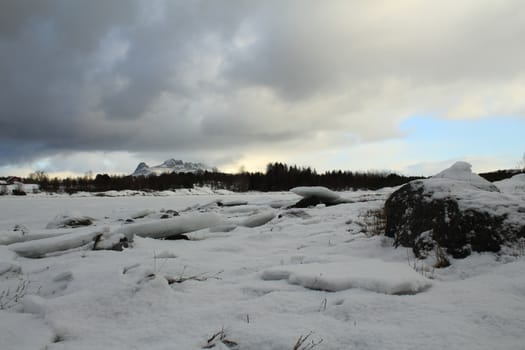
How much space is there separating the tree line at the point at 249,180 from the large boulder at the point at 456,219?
2304 inches

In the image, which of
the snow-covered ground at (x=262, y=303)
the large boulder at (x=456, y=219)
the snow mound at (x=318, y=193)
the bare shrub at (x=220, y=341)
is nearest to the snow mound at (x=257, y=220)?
the snow mound at (x=318, y=193)

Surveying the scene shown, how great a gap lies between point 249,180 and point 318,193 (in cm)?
6669

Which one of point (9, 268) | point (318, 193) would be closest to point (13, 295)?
point (9, 268)

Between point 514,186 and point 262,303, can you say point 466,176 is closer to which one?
point 262,303

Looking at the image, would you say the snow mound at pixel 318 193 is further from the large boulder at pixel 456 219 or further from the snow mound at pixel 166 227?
the large boulder at pixel 456 219

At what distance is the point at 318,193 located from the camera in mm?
10539

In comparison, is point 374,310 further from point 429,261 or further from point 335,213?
point 335,213

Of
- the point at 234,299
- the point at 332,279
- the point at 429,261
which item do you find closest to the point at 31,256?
the point at 234,299

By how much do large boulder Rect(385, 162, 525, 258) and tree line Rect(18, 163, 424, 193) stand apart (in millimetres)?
58533

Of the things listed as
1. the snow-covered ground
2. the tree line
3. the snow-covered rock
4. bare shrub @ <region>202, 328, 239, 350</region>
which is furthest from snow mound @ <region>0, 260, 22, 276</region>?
the tree line

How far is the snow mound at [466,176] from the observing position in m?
4.73

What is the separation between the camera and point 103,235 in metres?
4.71

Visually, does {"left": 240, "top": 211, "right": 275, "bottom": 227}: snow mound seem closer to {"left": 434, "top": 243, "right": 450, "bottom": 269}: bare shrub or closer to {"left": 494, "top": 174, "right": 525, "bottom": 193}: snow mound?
{"left": 434, "top": 243, "right": 450, "bottom": 269}: bare shrub

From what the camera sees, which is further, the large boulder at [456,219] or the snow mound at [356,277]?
the large boulder at [456,219]
